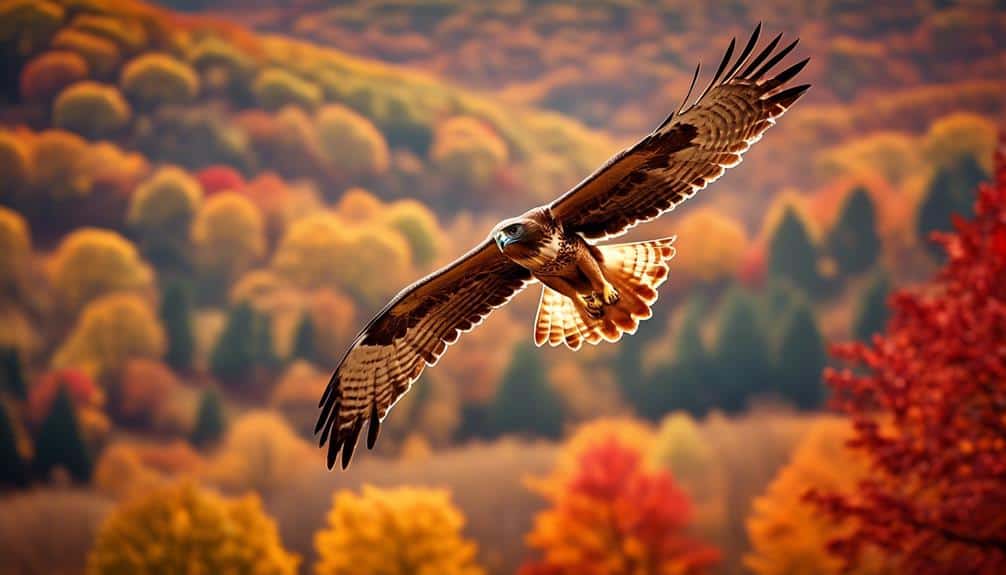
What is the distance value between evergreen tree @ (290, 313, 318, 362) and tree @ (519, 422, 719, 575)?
5.90 meters

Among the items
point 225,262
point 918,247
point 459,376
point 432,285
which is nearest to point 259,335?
point 225,262

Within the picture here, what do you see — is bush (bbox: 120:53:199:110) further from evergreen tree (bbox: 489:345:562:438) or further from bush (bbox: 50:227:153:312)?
evergreen tree (bbox: 489:345:562:438)

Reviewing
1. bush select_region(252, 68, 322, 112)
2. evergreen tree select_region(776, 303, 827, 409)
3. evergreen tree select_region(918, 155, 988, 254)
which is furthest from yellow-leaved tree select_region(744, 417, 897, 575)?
bush select_region(252, 68, 322, 112)

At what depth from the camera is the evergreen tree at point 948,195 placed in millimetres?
25172

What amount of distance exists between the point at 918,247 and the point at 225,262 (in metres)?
15.5

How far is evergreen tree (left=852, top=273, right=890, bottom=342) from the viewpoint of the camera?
2372 cm

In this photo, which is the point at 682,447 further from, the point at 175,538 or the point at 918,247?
the point at 175,538

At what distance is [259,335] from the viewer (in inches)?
912

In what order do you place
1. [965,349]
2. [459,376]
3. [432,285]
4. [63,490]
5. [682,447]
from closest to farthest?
[432,285], [965,349], [63,490], [682,447], [459,376]

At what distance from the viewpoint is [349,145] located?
1038 inches

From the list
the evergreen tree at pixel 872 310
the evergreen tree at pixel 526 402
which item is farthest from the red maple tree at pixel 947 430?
the evergreen tree at pixel 872 310

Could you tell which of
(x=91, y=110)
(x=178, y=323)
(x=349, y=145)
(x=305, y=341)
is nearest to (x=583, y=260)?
(x=305, y=341)

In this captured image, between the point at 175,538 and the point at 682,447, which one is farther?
the point at 682,447

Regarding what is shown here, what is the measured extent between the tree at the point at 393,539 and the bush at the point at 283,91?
39.3ft
